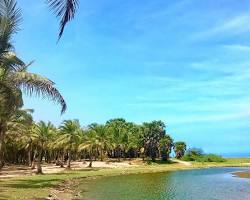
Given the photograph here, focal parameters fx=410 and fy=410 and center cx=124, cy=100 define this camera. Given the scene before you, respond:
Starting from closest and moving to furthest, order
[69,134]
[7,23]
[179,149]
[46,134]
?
[7,23] < [46,134] < [69,134] < [179,149]

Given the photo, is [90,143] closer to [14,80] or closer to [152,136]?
[152,136]

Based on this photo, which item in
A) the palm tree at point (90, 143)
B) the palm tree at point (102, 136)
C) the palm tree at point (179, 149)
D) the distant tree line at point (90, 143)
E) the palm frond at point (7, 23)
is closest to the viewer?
the palm frond at point (7, 23)

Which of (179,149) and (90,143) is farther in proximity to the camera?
(179,149)

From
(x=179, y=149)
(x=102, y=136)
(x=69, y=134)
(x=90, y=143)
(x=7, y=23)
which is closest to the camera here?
(x=7, y=23)

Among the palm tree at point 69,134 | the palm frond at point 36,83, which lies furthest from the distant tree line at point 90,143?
the palm frond at point 36,83

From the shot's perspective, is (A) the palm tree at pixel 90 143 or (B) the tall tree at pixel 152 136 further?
(B) the tall tree at pixel 152 136

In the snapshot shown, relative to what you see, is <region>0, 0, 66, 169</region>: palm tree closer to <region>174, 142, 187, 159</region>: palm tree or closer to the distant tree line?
the distant tree line

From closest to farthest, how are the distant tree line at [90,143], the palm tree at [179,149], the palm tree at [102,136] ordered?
the distant tree line at [90,143] < the palm tree at [102,136] < the palm tree at [179,149]

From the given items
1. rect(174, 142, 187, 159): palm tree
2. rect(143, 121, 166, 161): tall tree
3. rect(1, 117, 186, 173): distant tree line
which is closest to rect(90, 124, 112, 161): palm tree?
rect(1, 117, 186, 173): distant tree line

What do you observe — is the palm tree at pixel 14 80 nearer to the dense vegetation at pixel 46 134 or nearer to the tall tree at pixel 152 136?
the dense vegetation at pixel 46 134

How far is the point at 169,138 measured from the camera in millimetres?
134125

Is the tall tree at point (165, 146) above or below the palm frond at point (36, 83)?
above

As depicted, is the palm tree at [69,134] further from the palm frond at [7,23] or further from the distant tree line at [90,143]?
the palm frond at [7,23]

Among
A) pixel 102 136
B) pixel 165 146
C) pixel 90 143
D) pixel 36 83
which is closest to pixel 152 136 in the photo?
pixel 165 146
